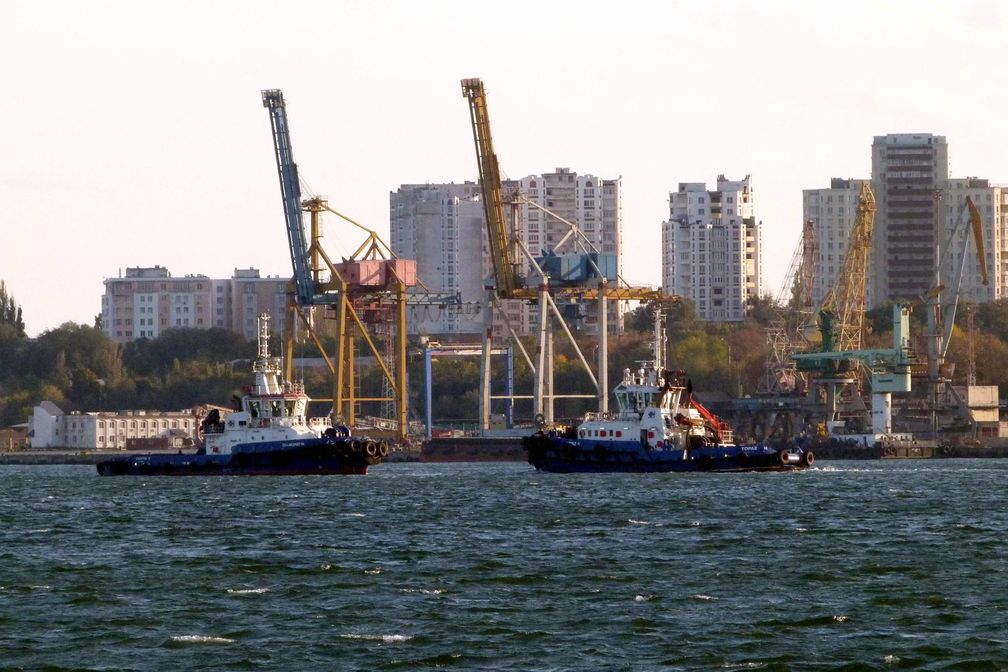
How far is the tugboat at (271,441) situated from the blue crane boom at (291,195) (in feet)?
113

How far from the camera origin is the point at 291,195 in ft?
386

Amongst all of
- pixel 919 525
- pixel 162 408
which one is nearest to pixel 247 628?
pixel 919 525

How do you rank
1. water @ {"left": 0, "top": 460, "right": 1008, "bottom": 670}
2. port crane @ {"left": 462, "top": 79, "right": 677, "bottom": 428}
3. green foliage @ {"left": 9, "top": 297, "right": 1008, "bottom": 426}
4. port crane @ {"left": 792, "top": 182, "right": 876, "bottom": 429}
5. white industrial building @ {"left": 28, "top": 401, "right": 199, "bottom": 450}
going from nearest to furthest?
water @ {"left": 0, "top": 460, "right": 1008, "bottom": 670} → port crane @ {"left": 462, "top": 79, "right": 677, "bottom": 428} → port crane @ {"left": 792, "top": 182, "right": 876, "bottom": 429} → white industrial building @ {"left": 28, "top": 401, "right": 199, "bottom": 450} → green foliage @ {"left": 9, "top": 297, "right": 1008, "bottom": 426}

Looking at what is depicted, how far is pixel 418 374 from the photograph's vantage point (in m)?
160

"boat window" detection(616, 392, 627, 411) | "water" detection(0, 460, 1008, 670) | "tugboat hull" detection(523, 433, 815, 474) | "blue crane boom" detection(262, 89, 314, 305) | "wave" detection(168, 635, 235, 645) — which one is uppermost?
"blue crane boom" detection(262, 89, 314, 305)

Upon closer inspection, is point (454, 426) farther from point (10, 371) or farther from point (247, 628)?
point (247, 628)

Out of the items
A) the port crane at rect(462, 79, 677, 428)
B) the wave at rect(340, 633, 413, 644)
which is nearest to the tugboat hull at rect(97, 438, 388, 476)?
the port crane at rect(462, 79, 677, 428)

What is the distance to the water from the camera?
88.2ft

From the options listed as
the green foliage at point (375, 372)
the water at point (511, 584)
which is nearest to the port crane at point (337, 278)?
the green foliage at point (375, 372)

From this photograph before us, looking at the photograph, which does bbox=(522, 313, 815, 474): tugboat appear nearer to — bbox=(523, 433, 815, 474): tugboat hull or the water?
bbox=(523, 433, 815, 474): tugboat hull

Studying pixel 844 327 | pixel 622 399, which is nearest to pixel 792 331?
pixel 844 327

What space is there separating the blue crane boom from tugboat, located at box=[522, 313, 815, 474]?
38018mm

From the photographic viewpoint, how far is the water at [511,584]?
26891 millimetres

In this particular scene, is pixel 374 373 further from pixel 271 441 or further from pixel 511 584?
pixel 511 584
